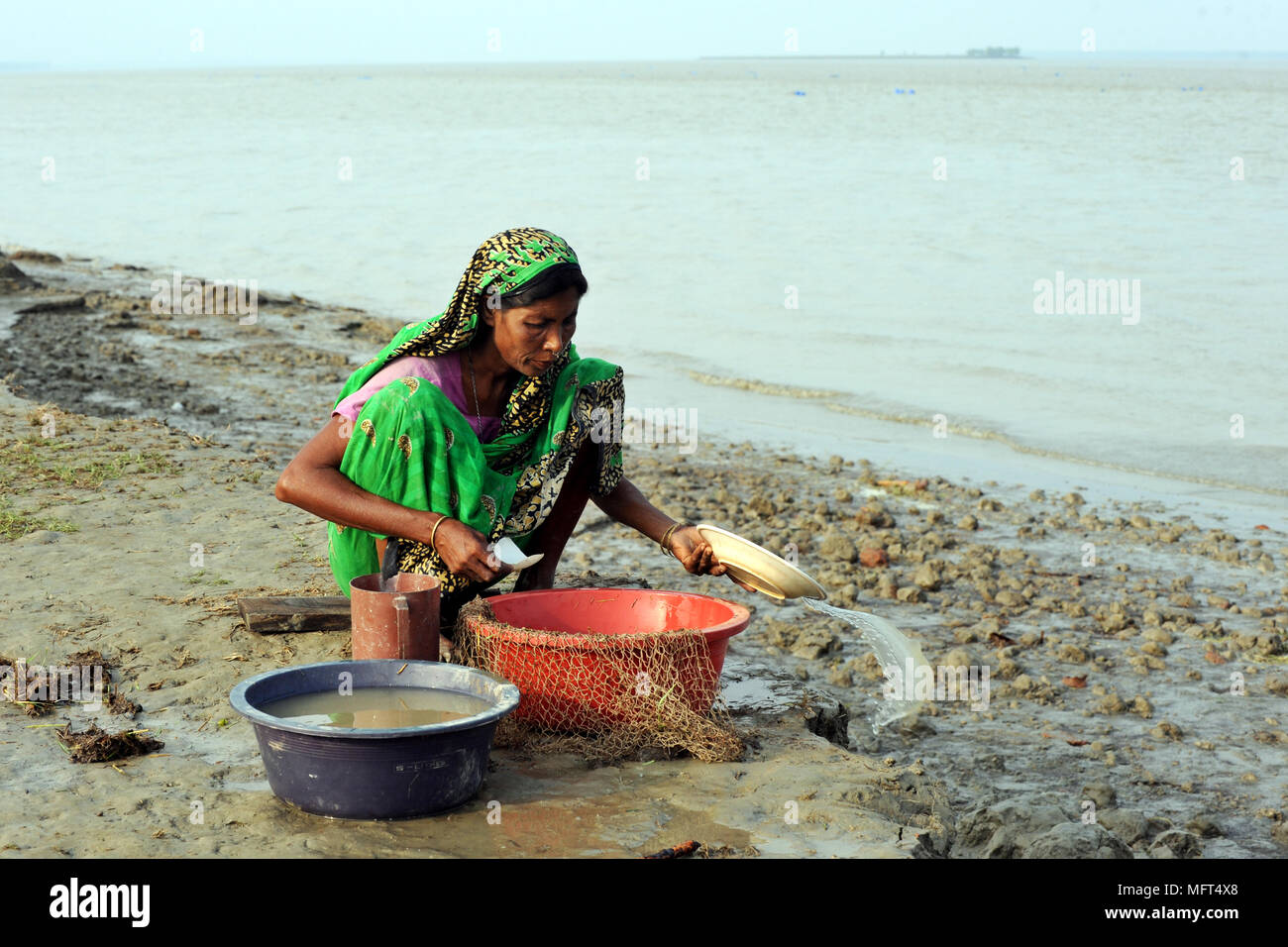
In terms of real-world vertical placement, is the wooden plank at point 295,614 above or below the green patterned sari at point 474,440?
below

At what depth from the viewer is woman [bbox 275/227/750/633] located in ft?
10.9

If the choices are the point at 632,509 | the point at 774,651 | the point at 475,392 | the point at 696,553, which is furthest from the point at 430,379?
the point at 774,651

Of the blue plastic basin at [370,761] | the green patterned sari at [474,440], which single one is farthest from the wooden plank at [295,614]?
the blue plastic basin at [370,761]

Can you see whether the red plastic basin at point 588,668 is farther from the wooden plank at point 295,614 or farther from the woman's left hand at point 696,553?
the wooden plank at point 295,614

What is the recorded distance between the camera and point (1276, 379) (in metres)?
10.2

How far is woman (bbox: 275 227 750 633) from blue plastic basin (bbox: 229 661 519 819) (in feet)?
1.72

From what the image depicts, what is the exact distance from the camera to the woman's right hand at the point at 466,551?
3166 mm

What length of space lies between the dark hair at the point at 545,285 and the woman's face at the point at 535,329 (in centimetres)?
1

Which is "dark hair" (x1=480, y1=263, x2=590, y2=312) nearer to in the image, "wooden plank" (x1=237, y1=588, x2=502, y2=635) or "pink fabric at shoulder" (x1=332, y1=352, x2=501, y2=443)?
"pink fabric at shoulder" (x1=332, y1=352, x2=501, y2=443)

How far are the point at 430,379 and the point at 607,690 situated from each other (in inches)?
37.7

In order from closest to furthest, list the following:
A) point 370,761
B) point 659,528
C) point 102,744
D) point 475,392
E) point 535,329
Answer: point 370,761
point 102,744
point 535,329
point 475,392
point 659,528

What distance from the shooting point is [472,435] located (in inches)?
137

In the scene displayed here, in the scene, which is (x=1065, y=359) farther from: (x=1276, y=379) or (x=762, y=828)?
(x=762, y=828)

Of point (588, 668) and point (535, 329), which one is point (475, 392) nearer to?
point (535, 329)
